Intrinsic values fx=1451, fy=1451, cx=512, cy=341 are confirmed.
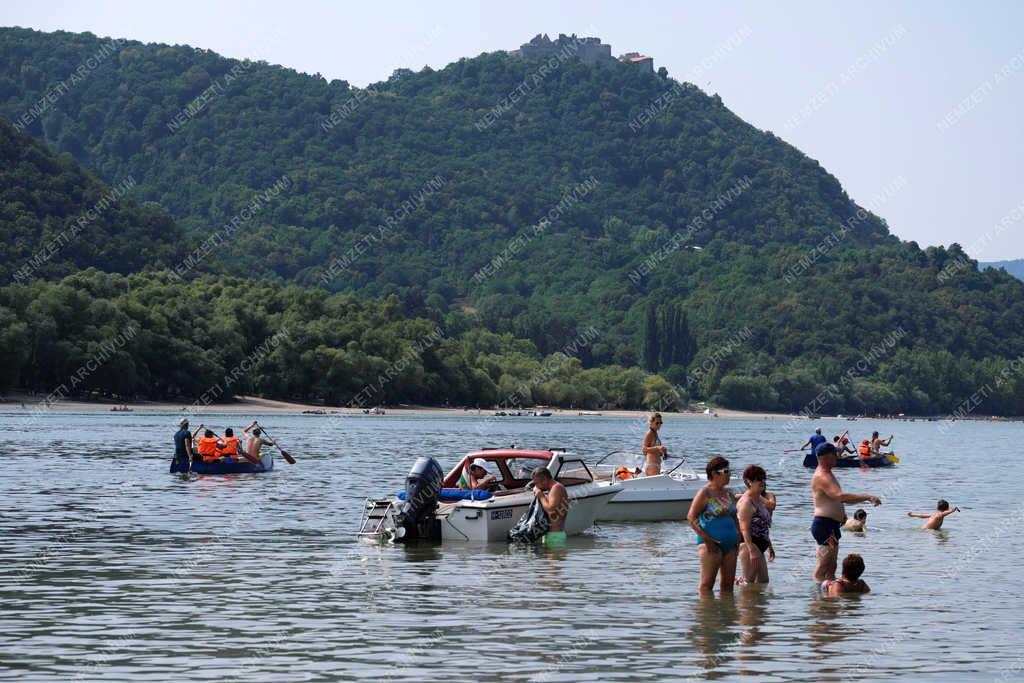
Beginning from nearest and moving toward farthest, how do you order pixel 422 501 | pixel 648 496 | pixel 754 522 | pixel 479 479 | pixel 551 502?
pixel 754 522
pixel 422 501
pixel 551 502
pixel 479 479
pixel 648 496

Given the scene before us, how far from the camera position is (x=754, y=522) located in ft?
70.1

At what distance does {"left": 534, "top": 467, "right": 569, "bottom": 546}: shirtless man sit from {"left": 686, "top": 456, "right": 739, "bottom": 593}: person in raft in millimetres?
8519

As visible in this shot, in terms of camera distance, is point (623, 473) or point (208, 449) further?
point (208, 449)

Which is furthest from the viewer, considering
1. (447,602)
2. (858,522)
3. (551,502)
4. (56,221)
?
(56,221)

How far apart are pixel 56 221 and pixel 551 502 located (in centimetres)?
16252

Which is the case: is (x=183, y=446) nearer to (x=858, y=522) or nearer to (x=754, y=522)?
(x=858, y=522)

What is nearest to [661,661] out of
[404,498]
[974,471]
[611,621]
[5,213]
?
[611,621]

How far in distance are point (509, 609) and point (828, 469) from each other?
5.13m

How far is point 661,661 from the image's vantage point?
17359 millimetres

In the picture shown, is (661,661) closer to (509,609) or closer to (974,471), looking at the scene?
(509,609)

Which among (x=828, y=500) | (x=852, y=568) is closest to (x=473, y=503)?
(x=852, y=568)

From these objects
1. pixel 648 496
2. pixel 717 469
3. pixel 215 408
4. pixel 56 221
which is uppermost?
pixel 56 221

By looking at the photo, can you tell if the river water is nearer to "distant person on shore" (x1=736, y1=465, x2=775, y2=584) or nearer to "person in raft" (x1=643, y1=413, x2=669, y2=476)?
"distant person on shore" (x1=736, y1=465, x2=775, y2=584)

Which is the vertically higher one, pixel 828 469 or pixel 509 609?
pixel 828 469
